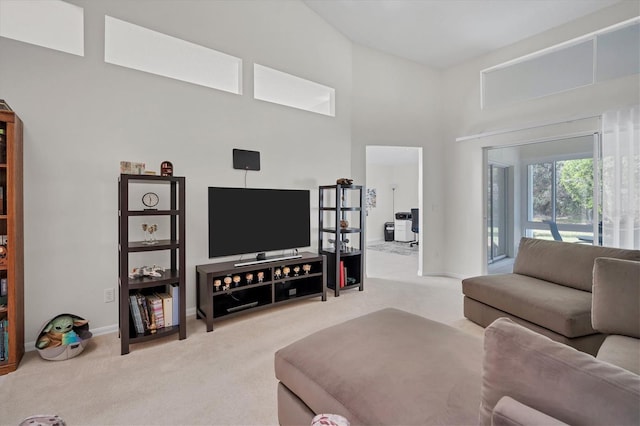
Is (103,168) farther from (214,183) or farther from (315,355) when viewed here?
(315,355)

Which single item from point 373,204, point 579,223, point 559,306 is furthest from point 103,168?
point 373,204

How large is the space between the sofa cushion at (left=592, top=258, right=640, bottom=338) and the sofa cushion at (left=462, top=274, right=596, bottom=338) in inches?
12.6

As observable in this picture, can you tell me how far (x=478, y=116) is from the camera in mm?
4711

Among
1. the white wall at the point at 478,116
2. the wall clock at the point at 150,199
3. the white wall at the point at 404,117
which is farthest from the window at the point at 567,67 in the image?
the wall clock at the point at 150,199

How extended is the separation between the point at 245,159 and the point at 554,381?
3302mm

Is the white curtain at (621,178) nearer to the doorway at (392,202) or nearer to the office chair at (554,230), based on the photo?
the office chair at (554,230)

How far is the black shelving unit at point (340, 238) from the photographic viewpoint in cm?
404

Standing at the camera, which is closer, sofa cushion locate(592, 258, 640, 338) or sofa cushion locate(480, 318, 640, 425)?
sofa cushion locate(480, 318, 640, 425)

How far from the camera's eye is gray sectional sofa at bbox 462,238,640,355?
2.25 metres

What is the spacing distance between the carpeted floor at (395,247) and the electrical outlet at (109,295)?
574cm

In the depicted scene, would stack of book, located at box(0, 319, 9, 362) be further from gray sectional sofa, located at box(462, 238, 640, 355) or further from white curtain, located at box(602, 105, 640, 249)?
white curtain, located at box(602, 105, 640, 249)

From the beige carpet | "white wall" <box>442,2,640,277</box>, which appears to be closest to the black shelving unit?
the beige carpet

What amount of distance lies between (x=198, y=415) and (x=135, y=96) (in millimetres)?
2688

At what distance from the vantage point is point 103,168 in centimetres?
277
